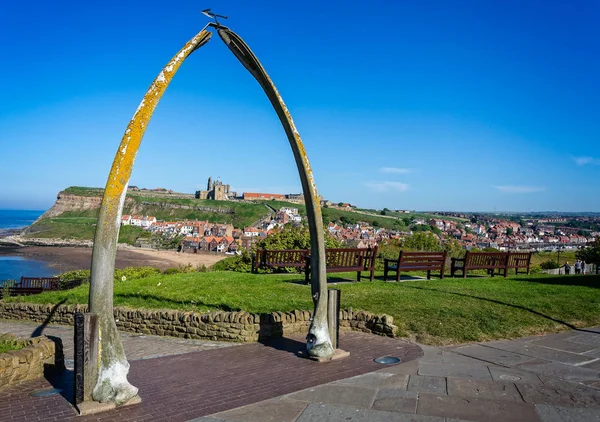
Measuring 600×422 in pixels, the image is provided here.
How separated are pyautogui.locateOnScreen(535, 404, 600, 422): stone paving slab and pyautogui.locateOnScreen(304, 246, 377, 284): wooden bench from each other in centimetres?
886

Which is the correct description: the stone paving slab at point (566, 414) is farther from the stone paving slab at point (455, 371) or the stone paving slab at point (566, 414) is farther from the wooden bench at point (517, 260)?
the wooden bench at point (517, 260)

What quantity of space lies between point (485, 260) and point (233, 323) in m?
11.8

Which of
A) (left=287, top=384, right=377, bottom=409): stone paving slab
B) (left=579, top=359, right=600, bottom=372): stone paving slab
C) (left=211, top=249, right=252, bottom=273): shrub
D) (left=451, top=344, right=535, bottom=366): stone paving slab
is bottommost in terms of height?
(left=211, top=249, right=252, bottom=273): shrub

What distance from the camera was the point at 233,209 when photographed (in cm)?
16438

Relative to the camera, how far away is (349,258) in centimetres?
1440

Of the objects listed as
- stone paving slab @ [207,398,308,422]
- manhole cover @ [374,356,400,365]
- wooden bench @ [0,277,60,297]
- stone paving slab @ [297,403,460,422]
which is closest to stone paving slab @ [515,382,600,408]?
stone paving slab @ [297,403,460,422]

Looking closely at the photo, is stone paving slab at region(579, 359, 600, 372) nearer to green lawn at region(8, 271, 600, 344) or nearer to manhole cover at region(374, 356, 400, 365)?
green lawn at region(8, 271, 600, 344)

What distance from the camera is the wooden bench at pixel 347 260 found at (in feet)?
46.0

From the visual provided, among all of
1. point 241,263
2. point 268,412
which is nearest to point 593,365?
point 268,412

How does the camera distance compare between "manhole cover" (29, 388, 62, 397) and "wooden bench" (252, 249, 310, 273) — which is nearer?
"manhole cover" (29, 388, 62, 397)

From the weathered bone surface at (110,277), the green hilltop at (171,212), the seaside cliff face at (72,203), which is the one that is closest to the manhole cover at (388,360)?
the weathered bone surface at (110,277)

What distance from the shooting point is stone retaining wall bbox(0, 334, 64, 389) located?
604 cm

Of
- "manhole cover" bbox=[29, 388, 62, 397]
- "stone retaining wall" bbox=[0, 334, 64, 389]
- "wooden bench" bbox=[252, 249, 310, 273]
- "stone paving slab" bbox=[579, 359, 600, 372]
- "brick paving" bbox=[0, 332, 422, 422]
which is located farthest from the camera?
"wooden bench" bbox=[252, 249, 310, 273]

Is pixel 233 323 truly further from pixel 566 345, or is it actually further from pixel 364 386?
pixel 566 345
